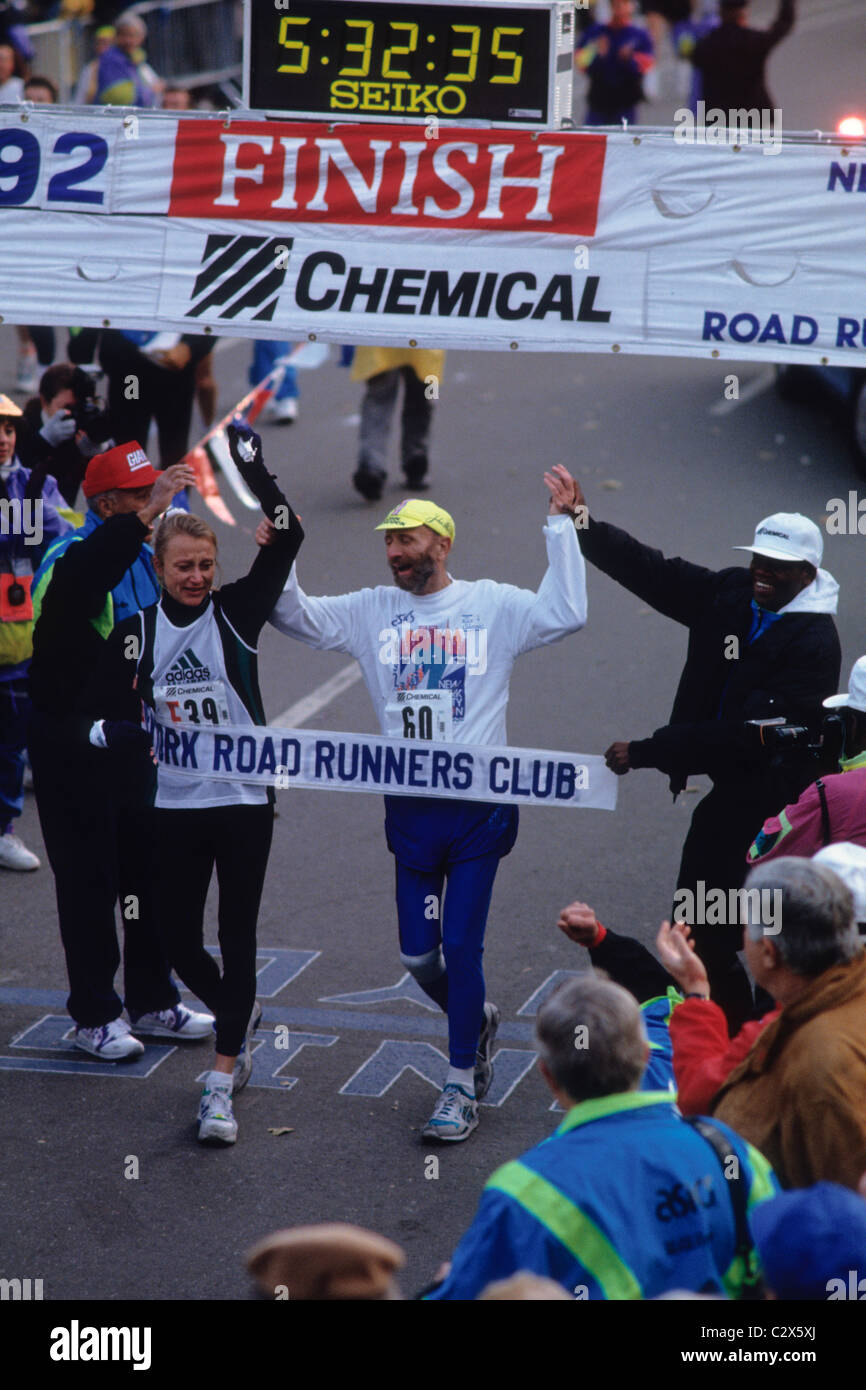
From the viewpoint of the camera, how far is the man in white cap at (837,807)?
4785 millimetres

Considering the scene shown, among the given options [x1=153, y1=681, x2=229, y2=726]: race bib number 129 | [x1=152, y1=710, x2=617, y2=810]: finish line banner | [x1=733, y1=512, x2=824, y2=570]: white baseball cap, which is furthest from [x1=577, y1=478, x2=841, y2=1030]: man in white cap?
[x1=153, y1=681, x2=229, y2=726]: race bib number 129

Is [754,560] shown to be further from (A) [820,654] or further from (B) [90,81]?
(B) [90,81]

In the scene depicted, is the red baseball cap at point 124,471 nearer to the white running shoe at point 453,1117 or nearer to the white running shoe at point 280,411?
the white running shoe at point 453,1117

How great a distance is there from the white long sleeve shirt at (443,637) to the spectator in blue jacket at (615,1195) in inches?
101

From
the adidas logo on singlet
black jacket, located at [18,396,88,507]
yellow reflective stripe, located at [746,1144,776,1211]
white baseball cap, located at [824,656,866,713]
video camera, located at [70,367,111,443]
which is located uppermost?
video camera, located at [70,367,111,443]

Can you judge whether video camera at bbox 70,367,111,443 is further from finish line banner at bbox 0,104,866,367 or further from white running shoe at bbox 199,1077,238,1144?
white running shoe at bbox 199,1077,238,1144

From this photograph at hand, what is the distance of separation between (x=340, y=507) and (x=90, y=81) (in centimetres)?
971

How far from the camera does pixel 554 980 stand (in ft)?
22.7

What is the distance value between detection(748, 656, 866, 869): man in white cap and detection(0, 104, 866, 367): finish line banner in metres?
1.53

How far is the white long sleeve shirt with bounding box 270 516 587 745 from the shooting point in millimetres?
5750

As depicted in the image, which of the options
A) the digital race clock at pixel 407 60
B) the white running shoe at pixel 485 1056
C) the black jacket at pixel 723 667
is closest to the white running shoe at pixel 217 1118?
the white running shoe at pixel 485 1056

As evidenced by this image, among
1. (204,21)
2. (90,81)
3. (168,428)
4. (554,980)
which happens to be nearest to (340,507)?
(168,428)

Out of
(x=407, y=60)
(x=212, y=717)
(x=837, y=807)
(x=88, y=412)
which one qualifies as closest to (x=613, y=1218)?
(x=837, y=807)
